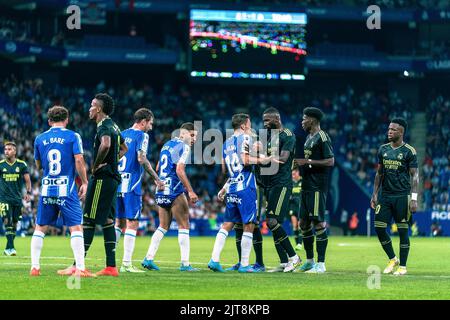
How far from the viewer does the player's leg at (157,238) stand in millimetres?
18000

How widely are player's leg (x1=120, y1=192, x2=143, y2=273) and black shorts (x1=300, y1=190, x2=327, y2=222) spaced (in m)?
3.13

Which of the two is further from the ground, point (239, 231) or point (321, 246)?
point (239, 231)

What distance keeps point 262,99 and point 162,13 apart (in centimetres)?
794

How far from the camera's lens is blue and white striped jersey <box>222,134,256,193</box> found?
17.6 metres

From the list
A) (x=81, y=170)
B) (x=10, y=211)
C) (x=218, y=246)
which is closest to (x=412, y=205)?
(x=218, y=246)

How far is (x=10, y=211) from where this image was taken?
25.3m

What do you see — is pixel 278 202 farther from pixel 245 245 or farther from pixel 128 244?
pixel 128 244

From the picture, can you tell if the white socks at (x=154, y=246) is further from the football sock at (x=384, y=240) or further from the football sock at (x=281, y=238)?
the football sock at (x=384, y=240)

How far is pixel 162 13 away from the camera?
5684 cm

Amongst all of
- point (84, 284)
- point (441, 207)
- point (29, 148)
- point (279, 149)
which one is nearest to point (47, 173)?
point (84, 284)

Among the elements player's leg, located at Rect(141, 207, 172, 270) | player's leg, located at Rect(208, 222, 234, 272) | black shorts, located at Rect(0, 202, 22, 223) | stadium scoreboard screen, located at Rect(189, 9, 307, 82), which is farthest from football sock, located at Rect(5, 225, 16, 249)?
stadium scoreboard screen, located at Rect(189, 9, 307, 82)

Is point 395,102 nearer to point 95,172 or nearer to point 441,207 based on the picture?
point 441,207

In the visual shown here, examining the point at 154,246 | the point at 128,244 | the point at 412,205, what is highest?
the point at 412,205

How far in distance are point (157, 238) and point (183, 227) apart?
1.77 feet
